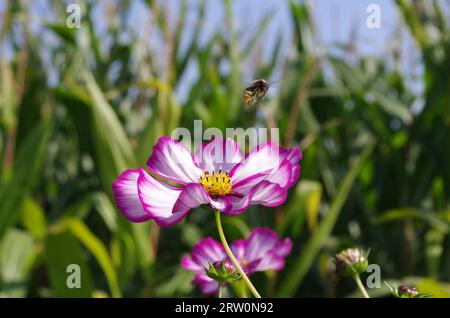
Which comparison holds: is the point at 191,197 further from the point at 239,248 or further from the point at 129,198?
the point at 239,248

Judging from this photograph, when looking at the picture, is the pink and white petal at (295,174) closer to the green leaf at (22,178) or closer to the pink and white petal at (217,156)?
the pink and white petal at (217,156)

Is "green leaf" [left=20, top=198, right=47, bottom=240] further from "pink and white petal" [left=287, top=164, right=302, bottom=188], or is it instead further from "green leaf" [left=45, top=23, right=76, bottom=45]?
"pink and white petal" [left=287, top=164, right=302, bottom=188]

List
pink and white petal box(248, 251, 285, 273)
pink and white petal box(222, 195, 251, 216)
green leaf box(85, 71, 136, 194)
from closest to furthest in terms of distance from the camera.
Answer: pink and white petal box(222, 195, 251, 216) → pink and white petal box(248, 251, 285, 273) → green leaf box(85, 71, 136, 194)

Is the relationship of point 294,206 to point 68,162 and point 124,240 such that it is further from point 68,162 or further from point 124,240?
point 68,162

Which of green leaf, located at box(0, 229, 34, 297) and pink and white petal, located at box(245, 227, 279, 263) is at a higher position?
pink and white petal, located at box(245, 227, 279, 263)

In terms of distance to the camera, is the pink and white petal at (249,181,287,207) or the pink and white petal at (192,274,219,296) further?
the pink and white petal at (192,274,219,296)

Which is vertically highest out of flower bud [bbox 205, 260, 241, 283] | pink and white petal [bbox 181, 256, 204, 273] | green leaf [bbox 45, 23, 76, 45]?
green leaf [bbox 45, 23, 76, 45]

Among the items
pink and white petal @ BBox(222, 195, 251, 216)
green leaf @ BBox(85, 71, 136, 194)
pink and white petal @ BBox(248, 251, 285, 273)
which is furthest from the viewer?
green leaf @ BBox(85, 71, 136, 194)

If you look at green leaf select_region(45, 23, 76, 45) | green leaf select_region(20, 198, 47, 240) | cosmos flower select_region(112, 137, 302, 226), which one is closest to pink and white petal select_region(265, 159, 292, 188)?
cosmos flower select_region(112, 137, 302, 226)
